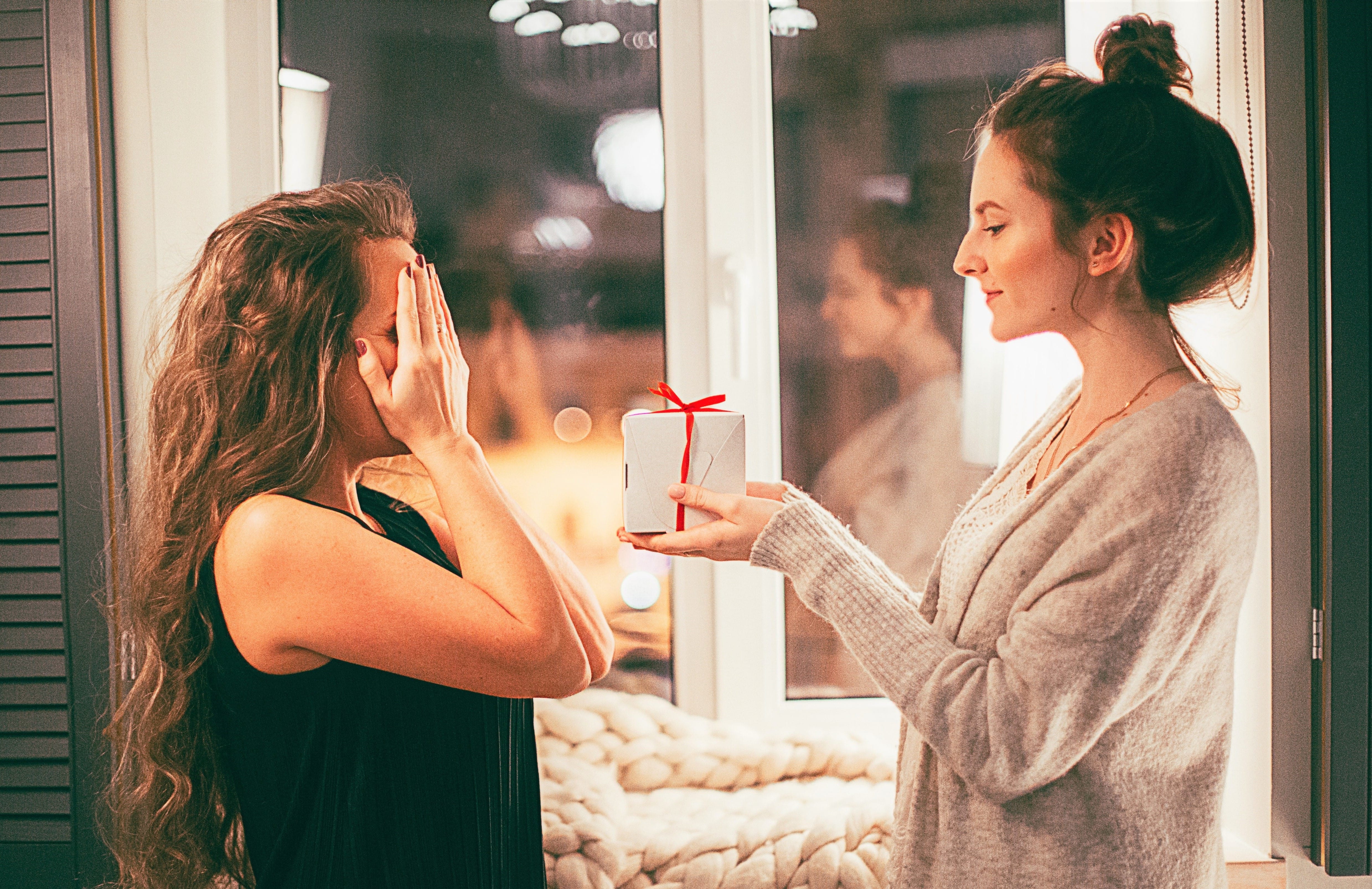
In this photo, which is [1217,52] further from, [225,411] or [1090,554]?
[225,411]

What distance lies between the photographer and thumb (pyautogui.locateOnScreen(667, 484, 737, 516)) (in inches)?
34.2

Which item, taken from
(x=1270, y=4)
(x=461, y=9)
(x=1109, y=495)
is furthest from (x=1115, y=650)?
(x=461, y=9)

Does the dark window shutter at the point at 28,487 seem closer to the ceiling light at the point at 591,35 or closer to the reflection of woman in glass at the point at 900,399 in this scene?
the ceiling light at the point at 591,35

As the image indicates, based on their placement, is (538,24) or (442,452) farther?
(538,24)

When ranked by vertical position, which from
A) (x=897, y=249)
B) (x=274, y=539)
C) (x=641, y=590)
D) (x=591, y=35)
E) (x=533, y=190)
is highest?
(x=591, y=35)

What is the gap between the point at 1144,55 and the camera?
799mm

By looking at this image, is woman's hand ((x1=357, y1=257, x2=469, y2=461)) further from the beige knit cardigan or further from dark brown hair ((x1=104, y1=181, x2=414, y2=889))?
the beige knit cardigan

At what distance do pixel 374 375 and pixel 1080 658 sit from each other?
660mm

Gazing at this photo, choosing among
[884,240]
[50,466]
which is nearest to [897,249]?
[884,240]

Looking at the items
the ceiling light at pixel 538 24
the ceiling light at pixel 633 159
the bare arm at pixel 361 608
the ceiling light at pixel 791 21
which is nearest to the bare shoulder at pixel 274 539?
the bare arm at pixel 361 608

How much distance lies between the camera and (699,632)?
1496 mm

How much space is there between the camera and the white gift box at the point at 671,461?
876 mm

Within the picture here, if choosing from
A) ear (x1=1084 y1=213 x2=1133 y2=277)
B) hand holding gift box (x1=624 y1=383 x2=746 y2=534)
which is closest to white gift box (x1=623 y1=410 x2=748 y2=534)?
hand holding gift box (x1=624 y1=383 x2=746 y2=534)

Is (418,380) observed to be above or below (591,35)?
below
